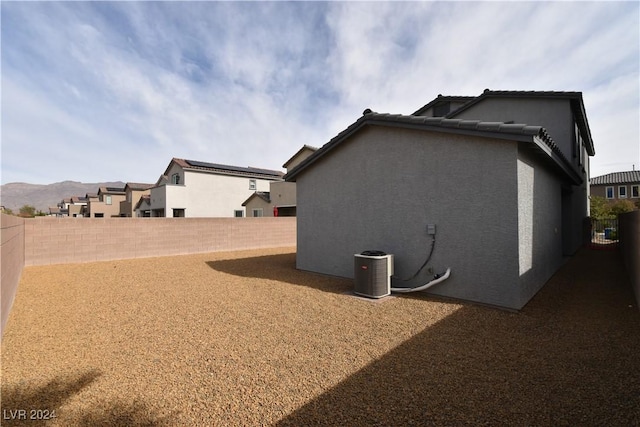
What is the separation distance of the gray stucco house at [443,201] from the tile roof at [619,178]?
3534cm

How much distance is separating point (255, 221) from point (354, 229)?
9.84 metres

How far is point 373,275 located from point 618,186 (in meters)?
44.1

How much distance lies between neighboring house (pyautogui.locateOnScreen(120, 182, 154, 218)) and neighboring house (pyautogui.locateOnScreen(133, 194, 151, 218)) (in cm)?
89

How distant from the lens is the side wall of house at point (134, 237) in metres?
10.4

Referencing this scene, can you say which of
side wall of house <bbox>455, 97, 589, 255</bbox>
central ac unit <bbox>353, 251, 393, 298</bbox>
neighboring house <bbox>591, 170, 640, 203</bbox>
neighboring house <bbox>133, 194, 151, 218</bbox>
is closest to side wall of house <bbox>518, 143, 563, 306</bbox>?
central ac unit <bbox>353, 251, 393, 298</bbox>

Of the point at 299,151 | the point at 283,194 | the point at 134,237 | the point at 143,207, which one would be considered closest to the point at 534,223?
the point at 134,237

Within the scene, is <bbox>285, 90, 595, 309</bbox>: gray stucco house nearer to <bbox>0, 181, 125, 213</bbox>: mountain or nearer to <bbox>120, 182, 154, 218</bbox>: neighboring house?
<bbox>120, 182, 154, 218</bbox>: neighboring house

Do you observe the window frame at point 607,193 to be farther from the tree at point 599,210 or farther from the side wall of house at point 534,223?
the side wall of house at point 534,223

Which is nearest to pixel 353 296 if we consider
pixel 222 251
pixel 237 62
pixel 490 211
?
pixel 490 211

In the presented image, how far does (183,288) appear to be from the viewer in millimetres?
7438

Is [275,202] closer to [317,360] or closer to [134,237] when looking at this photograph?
[134,237]

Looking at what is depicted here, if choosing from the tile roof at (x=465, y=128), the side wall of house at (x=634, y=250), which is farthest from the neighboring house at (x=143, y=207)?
the side wall of house at (x=634, y=250)

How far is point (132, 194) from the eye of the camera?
1436 inches

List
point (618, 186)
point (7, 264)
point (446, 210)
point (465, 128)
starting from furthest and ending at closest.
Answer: point (618, 186) → point (446, 210) → point (465, 128) → point (7, 264)
